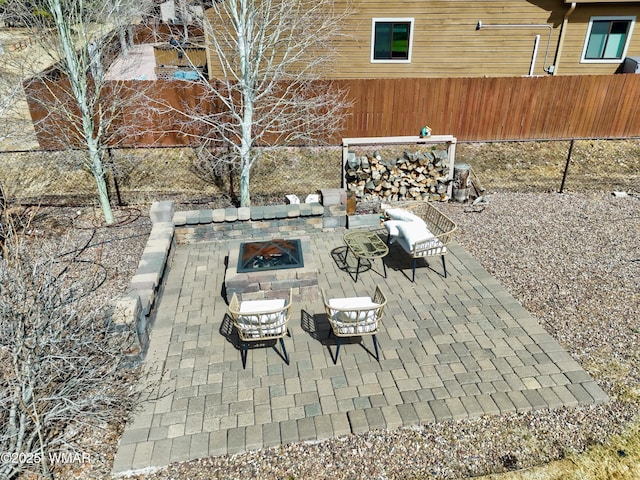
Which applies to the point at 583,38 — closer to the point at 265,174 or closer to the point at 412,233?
the point at 265,174

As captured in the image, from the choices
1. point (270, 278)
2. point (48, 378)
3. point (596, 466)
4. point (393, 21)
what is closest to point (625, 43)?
point (393, 21)

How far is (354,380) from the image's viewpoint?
5.25 metres

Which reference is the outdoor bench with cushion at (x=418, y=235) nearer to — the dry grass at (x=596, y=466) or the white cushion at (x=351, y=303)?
the white cushion at (x=351, y=303)

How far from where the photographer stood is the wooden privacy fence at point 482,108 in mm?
12055

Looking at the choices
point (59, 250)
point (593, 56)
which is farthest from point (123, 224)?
point (593, 56)

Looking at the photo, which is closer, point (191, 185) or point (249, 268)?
point (249, 268)

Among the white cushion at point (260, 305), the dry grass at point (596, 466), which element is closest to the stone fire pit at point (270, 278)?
the white cushion at point (260, 305)

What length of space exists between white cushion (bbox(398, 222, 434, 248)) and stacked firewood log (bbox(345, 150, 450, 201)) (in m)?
3.50

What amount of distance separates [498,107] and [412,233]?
763 centimetres

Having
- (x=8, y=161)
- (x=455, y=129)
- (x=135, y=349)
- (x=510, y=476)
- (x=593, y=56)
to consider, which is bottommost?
(x=510, y=476)

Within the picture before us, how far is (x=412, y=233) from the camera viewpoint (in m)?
7.35

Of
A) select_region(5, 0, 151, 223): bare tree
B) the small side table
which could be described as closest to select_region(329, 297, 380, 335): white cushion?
the small side table

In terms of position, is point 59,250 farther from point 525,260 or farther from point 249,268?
point 525,260

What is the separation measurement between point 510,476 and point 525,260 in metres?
4.84
